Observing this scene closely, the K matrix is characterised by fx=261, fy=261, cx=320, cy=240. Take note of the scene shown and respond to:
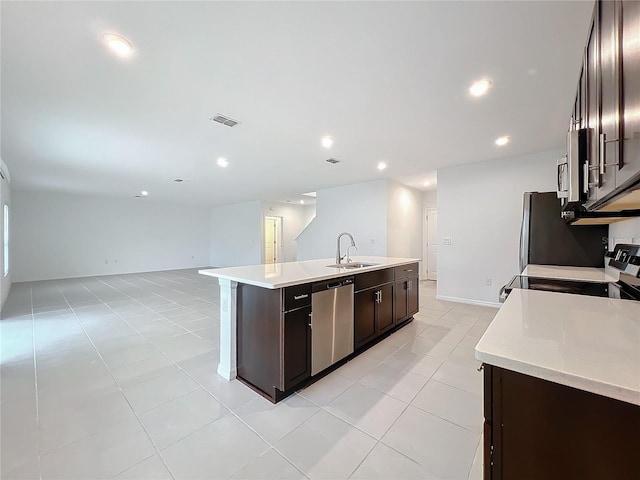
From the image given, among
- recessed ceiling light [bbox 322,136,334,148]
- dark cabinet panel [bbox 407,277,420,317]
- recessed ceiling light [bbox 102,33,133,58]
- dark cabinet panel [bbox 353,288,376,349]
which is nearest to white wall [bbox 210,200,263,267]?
recessed ceiling light [bbox 322,136,334,148]

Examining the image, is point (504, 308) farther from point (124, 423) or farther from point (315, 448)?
point (124, 423)

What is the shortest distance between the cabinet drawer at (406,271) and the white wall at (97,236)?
30.4 feet

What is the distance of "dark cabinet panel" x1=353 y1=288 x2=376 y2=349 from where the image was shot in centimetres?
261

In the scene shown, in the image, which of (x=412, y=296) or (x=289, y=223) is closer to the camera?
A: (x=412, y=296)

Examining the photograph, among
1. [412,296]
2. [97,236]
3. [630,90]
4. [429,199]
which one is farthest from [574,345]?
[97,236]

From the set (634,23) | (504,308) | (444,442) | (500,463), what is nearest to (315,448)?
(444,442)

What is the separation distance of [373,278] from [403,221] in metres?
4.11

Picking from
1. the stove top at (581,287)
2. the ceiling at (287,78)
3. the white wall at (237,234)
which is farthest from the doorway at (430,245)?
the stove top at (581,287)

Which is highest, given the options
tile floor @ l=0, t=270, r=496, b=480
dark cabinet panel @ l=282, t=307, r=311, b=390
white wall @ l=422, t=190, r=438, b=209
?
white wall @ l=422, t=190, r=438, b=209

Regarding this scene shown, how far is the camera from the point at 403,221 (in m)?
6.56

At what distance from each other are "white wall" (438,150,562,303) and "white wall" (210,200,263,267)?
19.8 ft

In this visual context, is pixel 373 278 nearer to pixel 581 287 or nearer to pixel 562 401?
pixel 581 287

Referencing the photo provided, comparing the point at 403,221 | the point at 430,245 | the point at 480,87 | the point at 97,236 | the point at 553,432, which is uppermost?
the point at 480,87

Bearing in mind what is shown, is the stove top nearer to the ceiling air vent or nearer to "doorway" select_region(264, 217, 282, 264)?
the ceiling air vent
